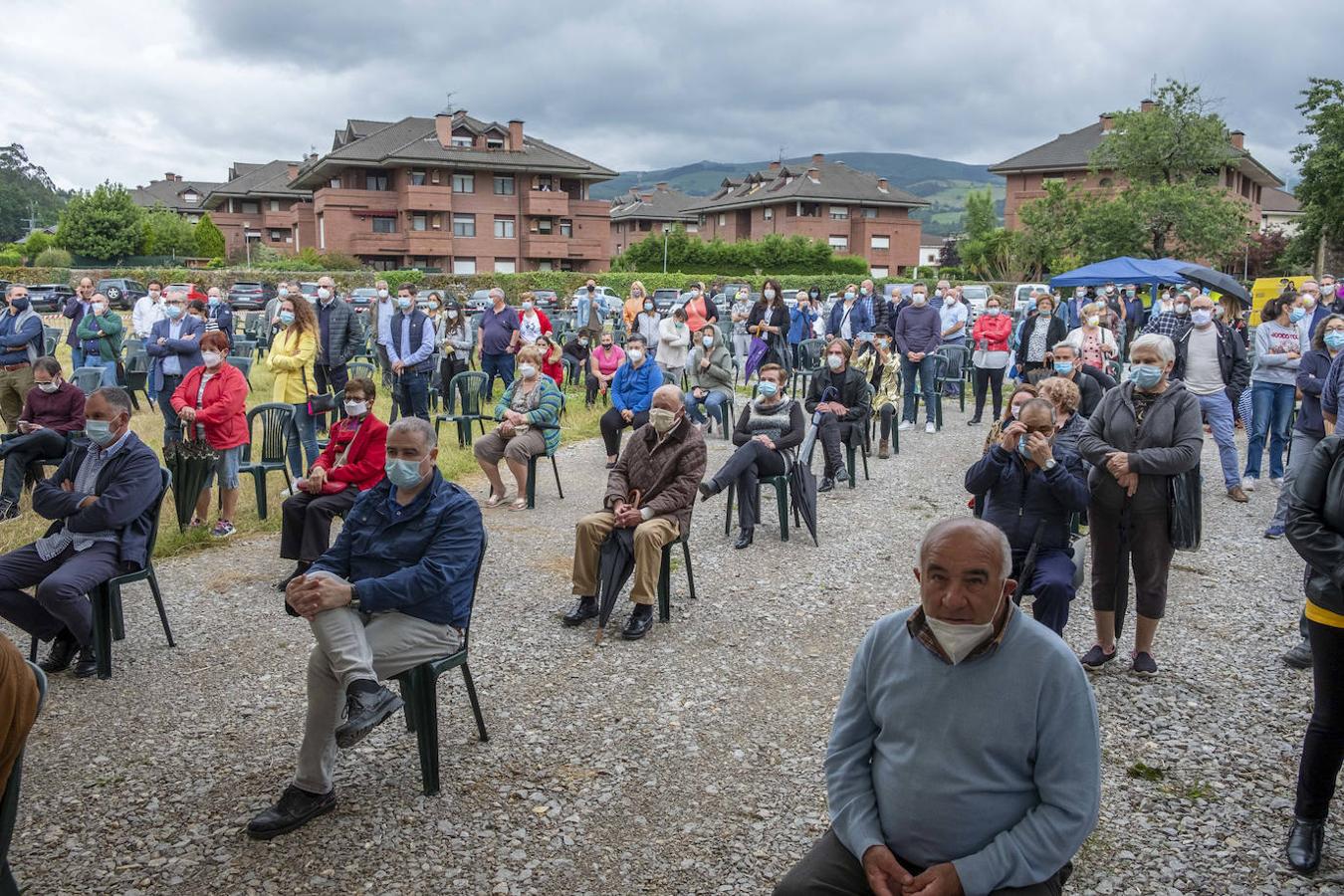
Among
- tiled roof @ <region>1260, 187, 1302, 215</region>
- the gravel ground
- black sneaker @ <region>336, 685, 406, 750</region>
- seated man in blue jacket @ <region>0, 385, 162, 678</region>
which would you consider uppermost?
tiled roof @ <region>1260, 187, 1302, 215</region>

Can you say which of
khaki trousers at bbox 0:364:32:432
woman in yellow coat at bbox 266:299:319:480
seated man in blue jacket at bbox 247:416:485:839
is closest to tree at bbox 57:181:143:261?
khaki trousers at bbox 0:364:32:432

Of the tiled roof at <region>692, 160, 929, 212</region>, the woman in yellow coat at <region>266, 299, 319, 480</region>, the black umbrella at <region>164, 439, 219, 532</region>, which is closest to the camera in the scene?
the black umbrella at <region>164, 439, 219, 532</region>

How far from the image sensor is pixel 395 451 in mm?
4426

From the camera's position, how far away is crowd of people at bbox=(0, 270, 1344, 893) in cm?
255

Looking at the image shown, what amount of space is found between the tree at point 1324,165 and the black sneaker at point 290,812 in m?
44.5

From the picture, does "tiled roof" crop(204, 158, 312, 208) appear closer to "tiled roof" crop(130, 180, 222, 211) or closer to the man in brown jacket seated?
"tiled roof" crop(130, 180, 222, 211)

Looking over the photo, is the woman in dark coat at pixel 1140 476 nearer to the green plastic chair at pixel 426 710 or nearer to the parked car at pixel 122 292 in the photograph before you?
the green plastic chair at pixel 426 710

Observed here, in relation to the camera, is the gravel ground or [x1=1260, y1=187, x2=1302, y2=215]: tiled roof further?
[x1=1260, y1=187, x2=1302, y2=215]: tiled roof

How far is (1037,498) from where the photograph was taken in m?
Result: 5.14

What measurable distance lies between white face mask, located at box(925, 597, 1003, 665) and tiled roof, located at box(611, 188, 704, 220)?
3297 inches

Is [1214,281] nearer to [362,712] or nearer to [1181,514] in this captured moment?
[1181,514]

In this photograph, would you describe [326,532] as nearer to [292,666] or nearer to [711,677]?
[292,666]

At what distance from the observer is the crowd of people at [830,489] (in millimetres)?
2551

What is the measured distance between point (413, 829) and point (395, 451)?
5.14 ft
